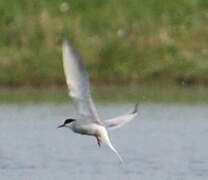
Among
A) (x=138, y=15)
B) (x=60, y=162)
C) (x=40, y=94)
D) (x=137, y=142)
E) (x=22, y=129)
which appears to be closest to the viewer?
(x=60, y=162)

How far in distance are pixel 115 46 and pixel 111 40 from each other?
0.21m

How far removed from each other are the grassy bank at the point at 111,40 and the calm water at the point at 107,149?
226 cm

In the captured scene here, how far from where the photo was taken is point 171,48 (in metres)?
23.0

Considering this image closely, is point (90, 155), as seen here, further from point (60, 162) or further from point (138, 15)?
point (138, 15)

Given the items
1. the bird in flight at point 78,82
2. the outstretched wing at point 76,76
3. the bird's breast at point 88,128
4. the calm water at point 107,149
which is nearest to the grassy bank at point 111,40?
the calm water at point 107,149

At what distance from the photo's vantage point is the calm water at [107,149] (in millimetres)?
13227

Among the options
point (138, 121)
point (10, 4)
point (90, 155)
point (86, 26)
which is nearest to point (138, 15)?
point (86, 26)

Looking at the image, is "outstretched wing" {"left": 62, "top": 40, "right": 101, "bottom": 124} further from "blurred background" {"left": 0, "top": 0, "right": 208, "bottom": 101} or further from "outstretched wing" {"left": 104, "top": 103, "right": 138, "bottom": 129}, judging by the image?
"blurred background" {"left": 0, "top": 0, "right": 208, "bottom": 101}

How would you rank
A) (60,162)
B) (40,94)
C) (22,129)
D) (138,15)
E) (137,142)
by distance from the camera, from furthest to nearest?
(138,15), (40,94), (22,129), (137,142), (60,162)

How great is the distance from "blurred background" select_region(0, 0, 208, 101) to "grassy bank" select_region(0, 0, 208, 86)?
0.02m

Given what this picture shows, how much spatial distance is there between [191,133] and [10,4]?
972 centimetres

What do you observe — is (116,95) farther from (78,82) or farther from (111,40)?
(78,82)

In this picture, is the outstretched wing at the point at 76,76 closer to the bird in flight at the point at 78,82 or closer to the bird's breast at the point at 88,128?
the bird in flight at the point at 78,82

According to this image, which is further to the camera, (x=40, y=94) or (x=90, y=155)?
(x=40, y=94)
